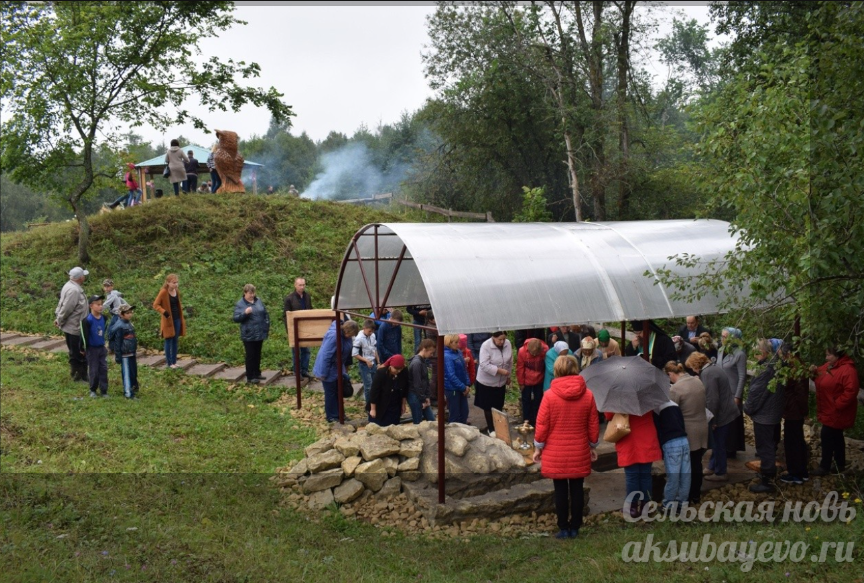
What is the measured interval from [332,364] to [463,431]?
278cm

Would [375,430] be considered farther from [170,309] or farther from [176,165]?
[176,165]

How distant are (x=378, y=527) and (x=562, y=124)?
17312mm

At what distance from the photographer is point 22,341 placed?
48.4 ft

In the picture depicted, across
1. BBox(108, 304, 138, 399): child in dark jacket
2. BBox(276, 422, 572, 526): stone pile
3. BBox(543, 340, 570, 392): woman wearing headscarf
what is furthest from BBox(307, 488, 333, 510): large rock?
BBox(108, 304, 138, 399): child in dark jacket

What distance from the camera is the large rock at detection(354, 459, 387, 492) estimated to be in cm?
809

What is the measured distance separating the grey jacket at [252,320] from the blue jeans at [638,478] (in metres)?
7.27

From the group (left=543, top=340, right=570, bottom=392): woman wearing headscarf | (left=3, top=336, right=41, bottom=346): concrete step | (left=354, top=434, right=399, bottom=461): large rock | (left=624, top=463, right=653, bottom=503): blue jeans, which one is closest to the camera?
(left=624, top=463, right=653, bottom=503): blue jeans

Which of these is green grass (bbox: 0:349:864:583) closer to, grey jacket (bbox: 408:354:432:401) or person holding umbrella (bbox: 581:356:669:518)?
person holding umbrella (bbox: 581:356:669:518)

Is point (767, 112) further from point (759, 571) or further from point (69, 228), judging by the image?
point (69, 228)

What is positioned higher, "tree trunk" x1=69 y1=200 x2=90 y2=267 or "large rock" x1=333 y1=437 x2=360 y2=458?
"tree trunk" x1=69 y1=200 x2=90 y2=267

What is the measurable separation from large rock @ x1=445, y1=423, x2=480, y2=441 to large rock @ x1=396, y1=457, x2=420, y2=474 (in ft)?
1.69

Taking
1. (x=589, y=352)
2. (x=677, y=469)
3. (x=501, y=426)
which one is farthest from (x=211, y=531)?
(x=589, y=352)

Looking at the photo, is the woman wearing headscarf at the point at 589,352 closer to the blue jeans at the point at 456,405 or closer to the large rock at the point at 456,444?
the blue jeans at the point at 456,405

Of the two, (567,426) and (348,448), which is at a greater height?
(567,426)
